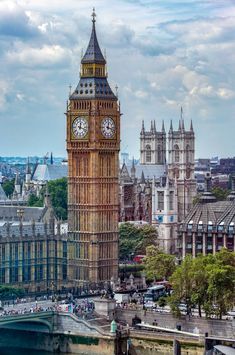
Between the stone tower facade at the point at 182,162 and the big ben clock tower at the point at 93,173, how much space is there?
131ft

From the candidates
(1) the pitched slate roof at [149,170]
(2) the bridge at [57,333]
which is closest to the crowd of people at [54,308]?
(2) the bridge at [57,333]

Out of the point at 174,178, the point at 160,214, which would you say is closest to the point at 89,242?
the point at 160,214

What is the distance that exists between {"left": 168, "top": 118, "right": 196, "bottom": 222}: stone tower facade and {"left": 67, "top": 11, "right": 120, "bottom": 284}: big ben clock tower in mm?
39800

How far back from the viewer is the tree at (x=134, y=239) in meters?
137

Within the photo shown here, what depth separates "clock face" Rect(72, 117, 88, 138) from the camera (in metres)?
118

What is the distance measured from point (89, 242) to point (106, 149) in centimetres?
825

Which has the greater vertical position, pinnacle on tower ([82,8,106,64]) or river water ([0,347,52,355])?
pinnacle on tower ([82,8,106,64])

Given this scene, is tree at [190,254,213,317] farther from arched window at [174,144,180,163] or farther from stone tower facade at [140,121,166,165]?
stone tower facade at [140,121,166,165]

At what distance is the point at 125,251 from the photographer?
136375 mm

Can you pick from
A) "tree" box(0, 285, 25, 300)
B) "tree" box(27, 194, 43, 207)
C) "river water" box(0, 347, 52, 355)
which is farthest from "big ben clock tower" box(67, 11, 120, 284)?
"tree" box(27, 194, 43, 207)

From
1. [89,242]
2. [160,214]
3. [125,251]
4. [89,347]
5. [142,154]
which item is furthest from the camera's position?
[142,154]

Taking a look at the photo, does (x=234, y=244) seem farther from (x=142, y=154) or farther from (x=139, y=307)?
(x=142, y=154)

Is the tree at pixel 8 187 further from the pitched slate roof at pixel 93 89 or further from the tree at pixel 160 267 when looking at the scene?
the tree at pixel 160 267

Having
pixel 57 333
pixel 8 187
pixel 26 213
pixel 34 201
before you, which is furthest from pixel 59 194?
pixel 57 333
